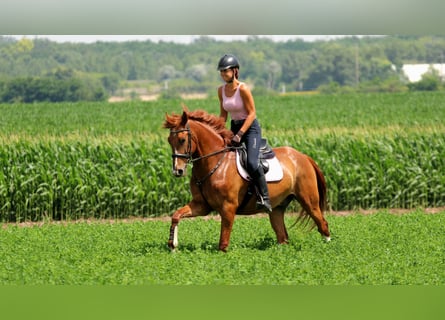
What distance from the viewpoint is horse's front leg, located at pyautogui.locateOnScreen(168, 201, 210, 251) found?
11.4m

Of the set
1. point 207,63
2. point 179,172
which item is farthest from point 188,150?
point 207,63

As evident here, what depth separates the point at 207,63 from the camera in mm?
121875

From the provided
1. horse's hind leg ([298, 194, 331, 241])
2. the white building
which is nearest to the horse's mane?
horse's hind leg ([298, 194, 331, 241])

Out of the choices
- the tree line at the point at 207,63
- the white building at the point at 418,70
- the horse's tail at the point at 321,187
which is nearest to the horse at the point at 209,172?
the horse's tail at the point at 321,187

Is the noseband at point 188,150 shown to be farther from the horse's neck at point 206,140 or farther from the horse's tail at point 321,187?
the horse's tail at point 321,187

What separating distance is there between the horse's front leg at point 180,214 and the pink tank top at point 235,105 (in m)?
1.38

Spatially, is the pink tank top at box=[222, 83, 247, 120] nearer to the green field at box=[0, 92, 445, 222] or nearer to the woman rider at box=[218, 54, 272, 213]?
the woman rider at box=[218, 54, 272, 213]

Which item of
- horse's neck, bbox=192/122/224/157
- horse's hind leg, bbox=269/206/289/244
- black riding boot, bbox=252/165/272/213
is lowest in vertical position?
horse's hind leg, bbox=269/206/289/244

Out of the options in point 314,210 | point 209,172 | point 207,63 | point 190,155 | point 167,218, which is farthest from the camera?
point 207,63

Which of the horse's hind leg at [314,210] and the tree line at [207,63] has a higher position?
the horse's hind leg at [314,210]

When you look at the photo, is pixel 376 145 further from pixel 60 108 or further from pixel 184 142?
pixel 60 108

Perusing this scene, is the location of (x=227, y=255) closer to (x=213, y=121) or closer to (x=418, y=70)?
(x=213, y=121)

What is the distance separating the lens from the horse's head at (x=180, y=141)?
36.2ft

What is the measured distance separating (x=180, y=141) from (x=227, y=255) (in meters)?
1.68
